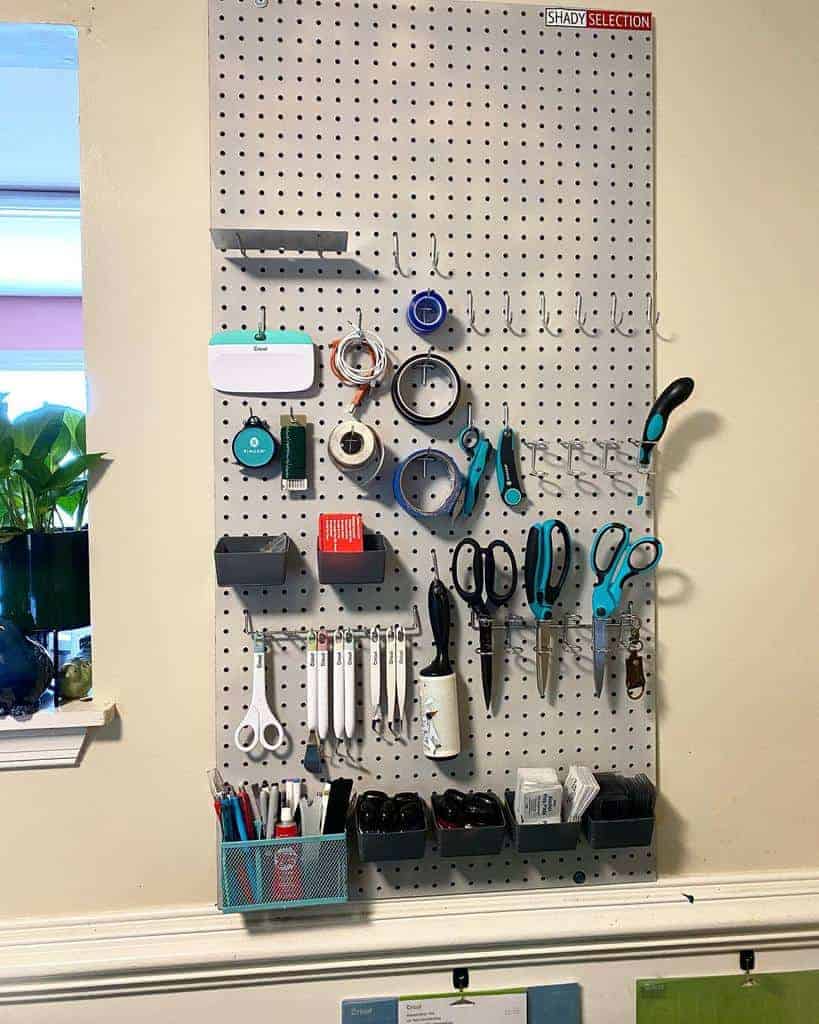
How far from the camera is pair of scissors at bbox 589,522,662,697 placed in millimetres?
1157

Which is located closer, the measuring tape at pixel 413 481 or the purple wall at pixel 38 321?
the measuring tape at pixel 413 481

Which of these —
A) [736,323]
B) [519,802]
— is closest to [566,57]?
[736,323]

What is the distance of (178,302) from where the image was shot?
3.69ft

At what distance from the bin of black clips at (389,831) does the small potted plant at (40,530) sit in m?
0.51

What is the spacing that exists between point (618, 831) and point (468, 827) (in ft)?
0.73

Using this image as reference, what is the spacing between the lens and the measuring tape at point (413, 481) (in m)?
1.13

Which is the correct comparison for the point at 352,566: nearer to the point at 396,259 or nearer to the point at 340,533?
the point at 340,533

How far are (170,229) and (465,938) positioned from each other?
43.8 inches

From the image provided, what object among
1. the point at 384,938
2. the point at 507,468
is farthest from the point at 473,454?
the point at 384,938

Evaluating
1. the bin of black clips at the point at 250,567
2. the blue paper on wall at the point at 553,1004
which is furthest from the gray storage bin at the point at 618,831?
the bin of black clips at the point at 250,567

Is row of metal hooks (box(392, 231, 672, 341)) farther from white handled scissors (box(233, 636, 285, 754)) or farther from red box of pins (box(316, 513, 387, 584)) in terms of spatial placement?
white handled scissors (box(233, 636, 285, 754))

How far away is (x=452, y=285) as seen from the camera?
116 cm

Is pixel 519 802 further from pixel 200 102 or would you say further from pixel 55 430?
pixel 200 102

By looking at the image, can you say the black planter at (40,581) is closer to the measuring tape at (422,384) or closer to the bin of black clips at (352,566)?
the bin of black clips at (352,566)
